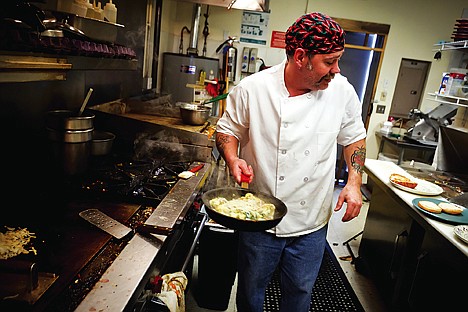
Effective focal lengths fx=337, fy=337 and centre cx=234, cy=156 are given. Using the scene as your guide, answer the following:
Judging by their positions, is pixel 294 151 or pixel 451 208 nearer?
pixel 294 151

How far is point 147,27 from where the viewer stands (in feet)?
12.7

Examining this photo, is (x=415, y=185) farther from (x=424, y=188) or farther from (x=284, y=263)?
(x=284, y=263)

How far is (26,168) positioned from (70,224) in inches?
28.0

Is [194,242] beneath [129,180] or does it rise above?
beneath

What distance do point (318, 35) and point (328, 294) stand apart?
81.5 inches

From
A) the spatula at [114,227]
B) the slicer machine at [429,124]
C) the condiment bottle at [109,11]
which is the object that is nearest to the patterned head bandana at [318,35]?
the spatula at [114,227]

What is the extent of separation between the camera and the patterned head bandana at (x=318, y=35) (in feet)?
4.53

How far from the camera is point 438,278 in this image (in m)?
1.92

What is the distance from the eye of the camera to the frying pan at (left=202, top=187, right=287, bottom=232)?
1.34 metres

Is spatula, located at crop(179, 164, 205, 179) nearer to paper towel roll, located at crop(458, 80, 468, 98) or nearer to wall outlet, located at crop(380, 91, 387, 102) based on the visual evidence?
paper towel roll, located at crop(458, 80, 468, 98)

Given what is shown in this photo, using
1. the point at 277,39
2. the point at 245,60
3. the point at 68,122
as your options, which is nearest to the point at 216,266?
the point at 68,122

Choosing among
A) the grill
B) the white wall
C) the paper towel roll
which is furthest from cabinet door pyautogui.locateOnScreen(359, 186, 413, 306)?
the white wall

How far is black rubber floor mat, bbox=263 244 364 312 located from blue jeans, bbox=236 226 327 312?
0.81 m

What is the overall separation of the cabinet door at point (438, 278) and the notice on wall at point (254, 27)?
370 cm
